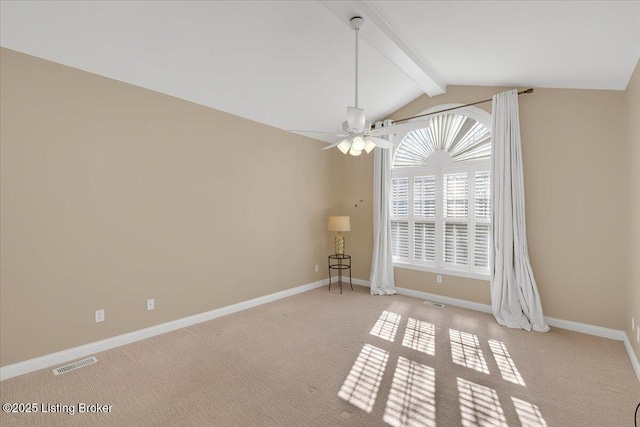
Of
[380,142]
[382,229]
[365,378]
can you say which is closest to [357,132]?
[380,142]

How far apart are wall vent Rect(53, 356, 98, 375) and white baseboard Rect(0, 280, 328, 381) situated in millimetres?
113

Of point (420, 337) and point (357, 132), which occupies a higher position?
point (357, 132)

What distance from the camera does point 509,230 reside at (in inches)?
158

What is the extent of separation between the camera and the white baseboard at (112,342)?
2.68 meters

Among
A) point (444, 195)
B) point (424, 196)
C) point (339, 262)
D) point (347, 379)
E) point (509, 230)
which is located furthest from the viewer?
point (339, 262)

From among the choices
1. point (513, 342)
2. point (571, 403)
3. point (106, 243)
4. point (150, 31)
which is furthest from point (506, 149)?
point (106, 243)

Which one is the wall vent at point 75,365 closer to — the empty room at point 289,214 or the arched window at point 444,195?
the empty room at point 289,214

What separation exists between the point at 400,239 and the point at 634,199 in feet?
9.84

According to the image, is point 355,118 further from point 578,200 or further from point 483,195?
point 578,200

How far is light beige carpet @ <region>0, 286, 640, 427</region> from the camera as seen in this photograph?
7.09 feet

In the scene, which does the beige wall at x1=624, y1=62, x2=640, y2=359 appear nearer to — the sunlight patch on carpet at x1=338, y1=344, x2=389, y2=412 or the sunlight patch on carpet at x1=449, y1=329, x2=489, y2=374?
the sunlight patch on carpet at x1=449, y1=329, x2=489, y2=374

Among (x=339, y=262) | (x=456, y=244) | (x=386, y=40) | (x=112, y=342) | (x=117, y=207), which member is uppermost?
(x=386, y=40)

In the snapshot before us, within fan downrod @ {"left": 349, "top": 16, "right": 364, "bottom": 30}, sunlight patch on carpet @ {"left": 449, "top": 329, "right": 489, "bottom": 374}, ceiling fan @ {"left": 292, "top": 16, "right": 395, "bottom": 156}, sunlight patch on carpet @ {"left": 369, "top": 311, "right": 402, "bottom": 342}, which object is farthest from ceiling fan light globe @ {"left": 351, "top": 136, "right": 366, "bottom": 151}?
sunlight patch on carpet @ {"left": 449, "top": 329, "right": 489, "bottom": 374}

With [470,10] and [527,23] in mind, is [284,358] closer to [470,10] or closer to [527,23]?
[470,10]
